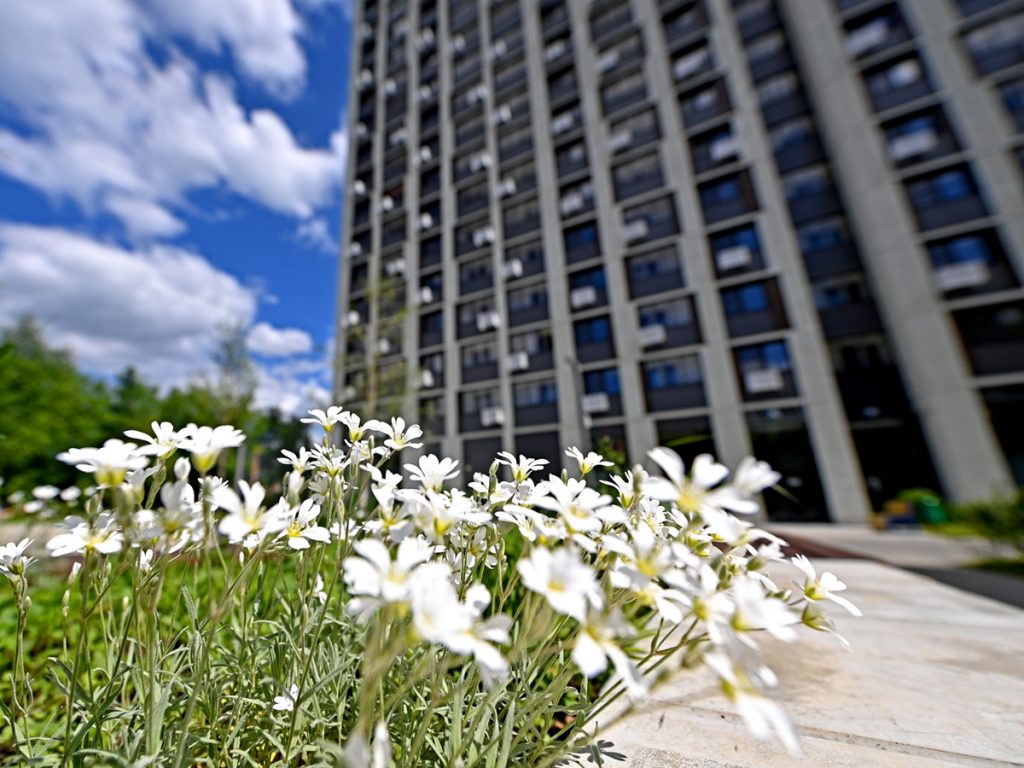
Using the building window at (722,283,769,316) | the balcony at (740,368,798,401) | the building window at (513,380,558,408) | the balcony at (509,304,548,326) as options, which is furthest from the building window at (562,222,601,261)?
the balcony at (740,368,798,401)

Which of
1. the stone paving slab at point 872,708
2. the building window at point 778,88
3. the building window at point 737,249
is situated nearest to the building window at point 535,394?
the building window at point 737,249

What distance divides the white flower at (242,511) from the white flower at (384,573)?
0.70 ft

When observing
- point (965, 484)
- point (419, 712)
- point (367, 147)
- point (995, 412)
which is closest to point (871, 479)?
point (965, 484)

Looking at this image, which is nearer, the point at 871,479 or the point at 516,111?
the point at 871,479

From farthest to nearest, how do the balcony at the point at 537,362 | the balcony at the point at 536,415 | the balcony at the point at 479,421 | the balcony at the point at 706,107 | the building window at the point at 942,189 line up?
1. the balcony at the point at 479,421
2. the balcony at the point at 537,362
3. the balcony at the point at 536,415
4. the balcony at the point at 706,107
5. the building window at the point at 942,189

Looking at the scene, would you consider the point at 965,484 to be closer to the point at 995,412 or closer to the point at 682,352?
the point at 995,412

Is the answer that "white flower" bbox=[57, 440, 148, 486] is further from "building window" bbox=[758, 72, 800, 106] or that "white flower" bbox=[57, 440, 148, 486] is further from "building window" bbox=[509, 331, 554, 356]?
"building window" bbox=[758, 72, 800, 106]

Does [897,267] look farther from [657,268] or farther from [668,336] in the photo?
[657,268]

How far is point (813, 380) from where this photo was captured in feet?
36.8

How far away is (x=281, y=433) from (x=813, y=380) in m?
46.8

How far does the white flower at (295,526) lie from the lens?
0.73 meters

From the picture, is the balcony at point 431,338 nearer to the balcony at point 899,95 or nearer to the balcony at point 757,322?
the balcony at point 757,322

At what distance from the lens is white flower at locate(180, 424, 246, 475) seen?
0.72 metres

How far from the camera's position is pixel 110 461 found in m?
0.67
